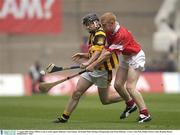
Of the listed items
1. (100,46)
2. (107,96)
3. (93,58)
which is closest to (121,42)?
(100,46)

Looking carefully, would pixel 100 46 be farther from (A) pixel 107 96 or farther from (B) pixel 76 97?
(A) pixel 107 96

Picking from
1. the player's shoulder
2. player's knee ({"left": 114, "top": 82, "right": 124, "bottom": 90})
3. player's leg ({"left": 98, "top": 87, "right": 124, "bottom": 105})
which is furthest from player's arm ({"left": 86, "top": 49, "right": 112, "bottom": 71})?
player's leg ({"left": 98, "top": 87, "right": 124, "bottom": 105})

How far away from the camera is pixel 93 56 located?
52.7 ft

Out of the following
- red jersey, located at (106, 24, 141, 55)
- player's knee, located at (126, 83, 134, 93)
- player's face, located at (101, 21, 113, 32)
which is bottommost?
player's knee, located at (126, 83, 134, 93)

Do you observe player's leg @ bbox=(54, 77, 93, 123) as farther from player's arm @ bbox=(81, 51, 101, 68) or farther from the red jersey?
the red jersey

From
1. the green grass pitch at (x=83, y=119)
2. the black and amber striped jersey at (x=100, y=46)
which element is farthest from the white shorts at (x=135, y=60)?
the green grass pitch at (x=83, y=119)

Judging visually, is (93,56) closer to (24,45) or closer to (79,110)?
(79,110)

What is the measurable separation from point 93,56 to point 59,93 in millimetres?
21438

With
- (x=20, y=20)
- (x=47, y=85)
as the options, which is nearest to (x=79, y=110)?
(x=47, y=85)

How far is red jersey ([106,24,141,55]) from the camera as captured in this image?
16.0 meters

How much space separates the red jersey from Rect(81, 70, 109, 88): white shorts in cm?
67

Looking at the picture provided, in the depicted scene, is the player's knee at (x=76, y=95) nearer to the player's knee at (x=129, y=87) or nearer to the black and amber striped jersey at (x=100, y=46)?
the black and amber striped jersey at (x=100, y=46)

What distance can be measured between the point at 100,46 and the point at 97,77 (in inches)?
30.5

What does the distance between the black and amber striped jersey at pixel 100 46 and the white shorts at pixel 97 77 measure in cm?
13
